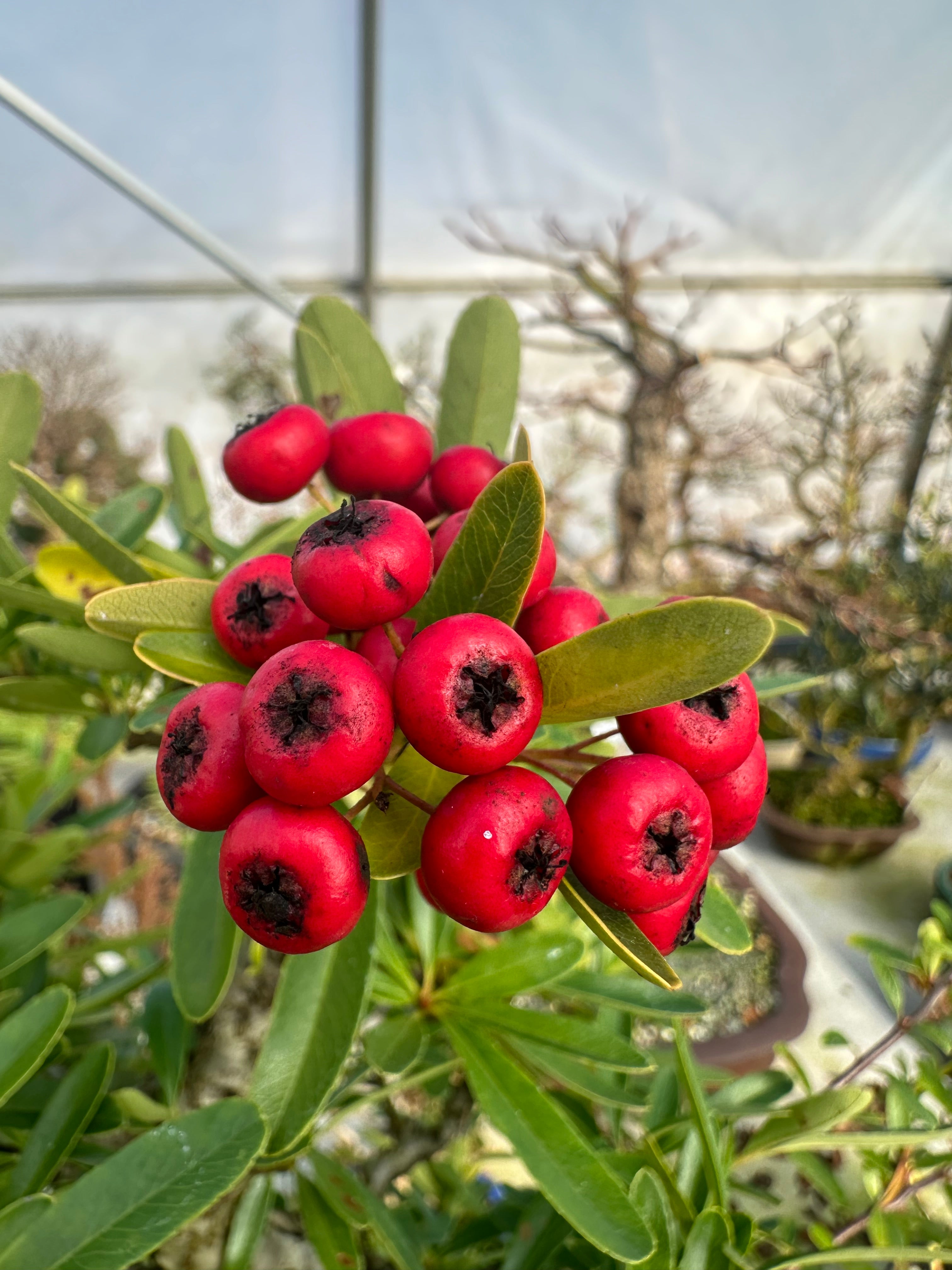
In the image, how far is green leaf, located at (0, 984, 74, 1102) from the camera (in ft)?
1.67

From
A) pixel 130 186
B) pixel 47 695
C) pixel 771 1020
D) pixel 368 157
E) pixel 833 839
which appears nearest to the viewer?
pixel 47 695

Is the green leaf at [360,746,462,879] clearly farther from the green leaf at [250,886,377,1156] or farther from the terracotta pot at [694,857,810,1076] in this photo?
the terracotta pot at [694,857,810,1076]

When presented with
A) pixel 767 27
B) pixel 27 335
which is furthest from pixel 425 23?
pixel 27 335

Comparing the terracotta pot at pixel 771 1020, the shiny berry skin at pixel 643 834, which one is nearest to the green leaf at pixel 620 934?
the shiny berry skin at pixel 643 834

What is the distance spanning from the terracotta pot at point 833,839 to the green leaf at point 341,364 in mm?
2343

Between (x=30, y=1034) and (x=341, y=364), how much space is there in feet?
1.62

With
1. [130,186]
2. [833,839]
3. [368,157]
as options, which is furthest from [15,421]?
[368,157]

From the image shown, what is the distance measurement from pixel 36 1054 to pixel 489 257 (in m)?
5.00

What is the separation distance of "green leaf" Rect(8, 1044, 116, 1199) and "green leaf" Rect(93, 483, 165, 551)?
1.22 feet

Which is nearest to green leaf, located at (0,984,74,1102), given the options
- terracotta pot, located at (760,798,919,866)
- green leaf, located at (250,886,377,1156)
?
green leaf, located at (250,886,377,1156)

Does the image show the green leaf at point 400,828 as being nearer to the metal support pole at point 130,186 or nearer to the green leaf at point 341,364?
the green leaf at point 341,364

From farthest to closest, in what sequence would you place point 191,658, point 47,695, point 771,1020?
1. point 771,1020
2. point 47,695
3. point 191,658

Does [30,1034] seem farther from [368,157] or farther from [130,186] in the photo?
[368,157]

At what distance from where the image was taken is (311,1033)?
496mm
